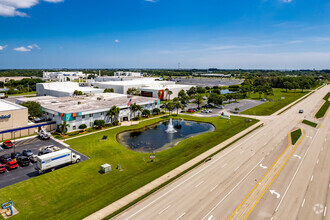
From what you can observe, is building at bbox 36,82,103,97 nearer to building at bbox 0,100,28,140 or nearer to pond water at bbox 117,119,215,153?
building at bbox 0,100,28,140

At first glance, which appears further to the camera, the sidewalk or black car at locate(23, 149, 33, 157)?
black car at locate(23, 149, 33, 157)

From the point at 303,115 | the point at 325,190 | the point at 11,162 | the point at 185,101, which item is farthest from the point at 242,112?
the point at 11,162

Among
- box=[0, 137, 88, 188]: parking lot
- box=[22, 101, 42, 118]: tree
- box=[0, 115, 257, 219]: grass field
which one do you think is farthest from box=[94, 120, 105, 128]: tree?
box=[22, 101, 42, 118]: tree

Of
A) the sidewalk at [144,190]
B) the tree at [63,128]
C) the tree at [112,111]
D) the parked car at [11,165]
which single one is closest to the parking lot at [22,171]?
the parked car at [11,165]

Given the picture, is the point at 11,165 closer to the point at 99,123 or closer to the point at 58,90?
the point at 99,123

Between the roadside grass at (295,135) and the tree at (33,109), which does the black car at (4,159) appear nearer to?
the tree at (33,109)

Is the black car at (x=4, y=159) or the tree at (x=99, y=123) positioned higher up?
the tree at (x=99, y=123)

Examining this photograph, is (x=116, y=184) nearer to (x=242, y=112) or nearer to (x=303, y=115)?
(x=242, y=112)
